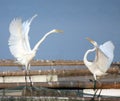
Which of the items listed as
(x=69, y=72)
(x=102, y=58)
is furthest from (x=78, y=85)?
(x=69, y=72)

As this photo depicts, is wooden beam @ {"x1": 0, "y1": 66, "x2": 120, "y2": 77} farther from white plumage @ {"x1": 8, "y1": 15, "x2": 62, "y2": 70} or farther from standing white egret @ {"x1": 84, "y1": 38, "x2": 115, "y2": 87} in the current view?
standing white egret @ {"x1": 84, "y1": 38, "x2": 115, "y2": 87}

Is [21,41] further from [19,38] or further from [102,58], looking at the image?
[102,58]

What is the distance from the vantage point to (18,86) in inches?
404

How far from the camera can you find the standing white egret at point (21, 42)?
34.2ft

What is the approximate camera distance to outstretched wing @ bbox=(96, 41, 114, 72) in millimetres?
9680

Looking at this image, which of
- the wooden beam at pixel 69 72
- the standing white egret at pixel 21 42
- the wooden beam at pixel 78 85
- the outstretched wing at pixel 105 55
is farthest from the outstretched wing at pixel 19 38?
the wooden beam at pixel 69 72

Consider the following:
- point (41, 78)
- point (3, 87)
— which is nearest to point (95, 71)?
point (3, 87)

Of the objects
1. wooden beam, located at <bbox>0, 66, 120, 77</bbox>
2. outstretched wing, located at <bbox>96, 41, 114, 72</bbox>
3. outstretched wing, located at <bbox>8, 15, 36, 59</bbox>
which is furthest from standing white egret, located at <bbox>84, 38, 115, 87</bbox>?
wooden beam, located at <bbox>0, 66, 120, 77</bbox>

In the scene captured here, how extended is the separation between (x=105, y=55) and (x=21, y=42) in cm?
238

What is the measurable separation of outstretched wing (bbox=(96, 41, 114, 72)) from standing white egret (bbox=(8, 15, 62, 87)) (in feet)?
5.86

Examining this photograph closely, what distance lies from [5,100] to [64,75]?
4.82 m

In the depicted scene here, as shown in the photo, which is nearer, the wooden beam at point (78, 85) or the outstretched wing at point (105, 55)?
the wooden beam at point (78, 85)

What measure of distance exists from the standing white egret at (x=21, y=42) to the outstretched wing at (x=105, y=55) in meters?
1.78

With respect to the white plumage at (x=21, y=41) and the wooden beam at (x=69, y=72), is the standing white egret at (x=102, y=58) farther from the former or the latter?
the wooden beam at (x=69, y=72)
